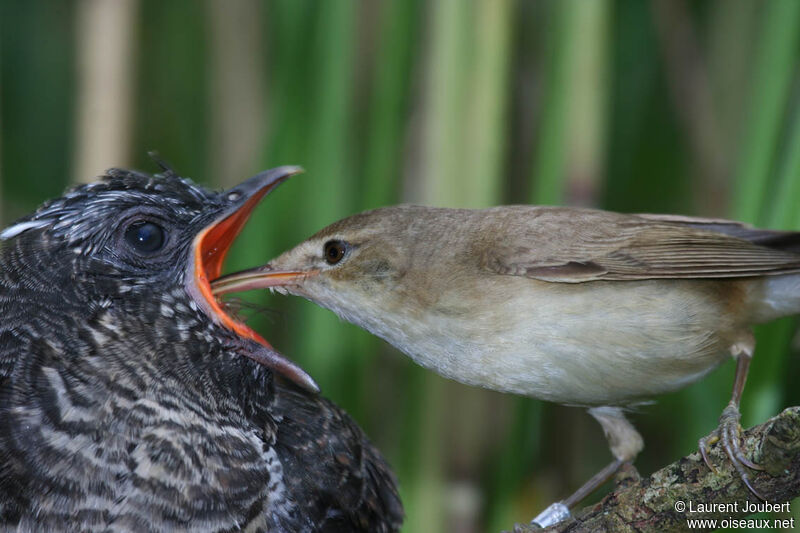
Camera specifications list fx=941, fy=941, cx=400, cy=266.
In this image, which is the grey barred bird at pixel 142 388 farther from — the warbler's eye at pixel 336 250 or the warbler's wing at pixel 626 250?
the warbler's wing at pixel 626 250

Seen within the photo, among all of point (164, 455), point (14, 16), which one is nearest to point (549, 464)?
point (164, 455)

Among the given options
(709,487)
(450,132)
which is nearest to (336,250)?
(450,132)

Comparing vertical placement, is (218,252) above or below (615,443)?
above

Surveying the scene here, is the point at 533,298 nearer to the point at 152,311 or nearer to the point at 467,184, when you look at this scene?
the point at 467,184

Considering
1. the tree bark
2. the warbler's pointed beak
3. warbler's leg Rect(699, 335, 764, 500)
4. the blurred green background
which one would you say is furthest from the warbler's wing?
the tree bark

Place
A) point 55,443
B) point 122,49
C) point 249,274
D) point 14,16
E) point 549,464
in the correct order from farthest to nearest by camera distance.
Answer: point 14,16 < point 549,464 < point 122,49 < point 249,274 < point 55,443

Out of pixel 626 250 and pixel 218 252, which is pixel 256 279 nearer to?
pixel 218 252
